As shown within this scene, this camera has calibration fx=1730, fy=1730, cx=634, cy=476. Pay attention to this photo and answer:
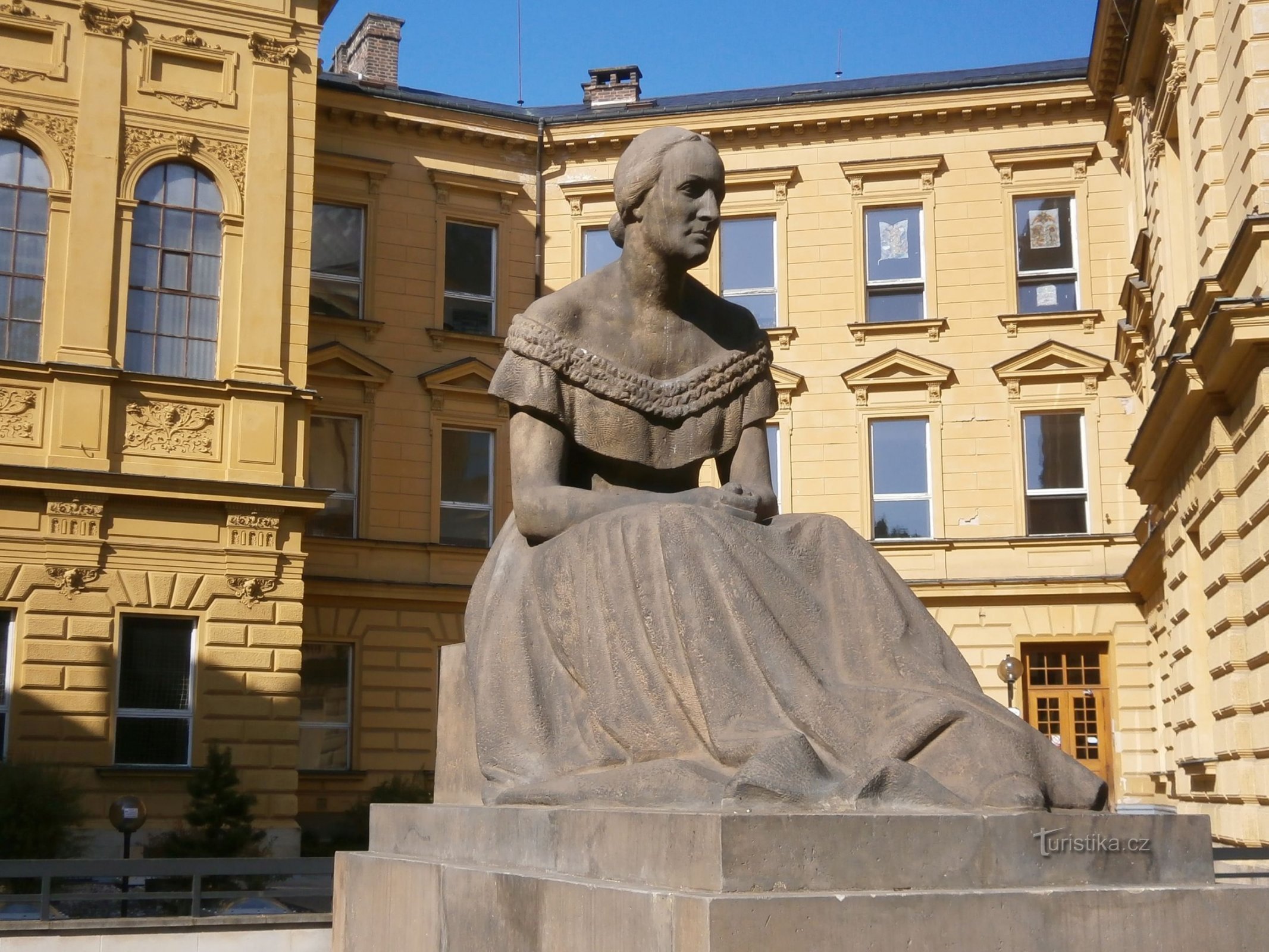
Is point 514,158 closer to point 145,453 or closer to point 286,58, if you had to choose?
point 286,58

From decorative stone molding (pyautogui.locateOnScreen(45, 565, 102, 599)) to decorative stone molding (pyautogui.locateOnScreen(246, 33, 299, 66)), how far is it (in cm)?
770

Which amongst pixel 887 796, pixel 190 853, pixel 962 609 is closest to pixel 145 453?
pixel 190 853

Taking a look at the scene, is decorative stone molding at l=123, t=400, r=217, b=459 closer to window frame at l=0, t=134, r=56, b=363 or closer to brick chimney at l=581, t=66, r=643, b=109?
window frame at l=0, t=134, r=56, b=363

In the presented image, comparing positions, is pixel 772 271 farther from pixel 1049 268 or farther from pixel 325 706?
pixel 325 706

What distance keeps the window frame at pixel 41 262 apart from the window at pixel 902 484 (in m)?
13.4

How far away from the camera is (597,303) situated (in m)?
5.49

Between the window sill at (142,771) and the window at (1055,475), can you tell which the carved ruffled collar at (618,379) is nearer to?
the window sill at (142,771)

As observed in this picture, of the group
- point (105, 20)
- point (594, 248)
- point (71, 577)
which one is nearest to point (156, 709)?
point (71, 577)

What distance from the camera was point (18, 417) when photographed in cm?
2219

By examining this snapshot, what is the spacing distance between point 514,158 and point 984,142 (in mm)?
8202

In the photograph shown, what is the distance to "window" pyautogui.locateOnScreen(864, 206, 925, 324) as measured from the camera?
29672mm

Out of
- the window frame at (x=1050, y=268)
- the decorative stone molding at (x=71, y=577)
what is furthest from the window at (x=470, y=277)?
the decorative stone molding at (x=71, y=577)

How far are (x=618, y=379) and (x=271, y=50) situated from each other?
20.9 m

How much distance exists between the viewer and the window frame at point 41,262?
22.7 m
